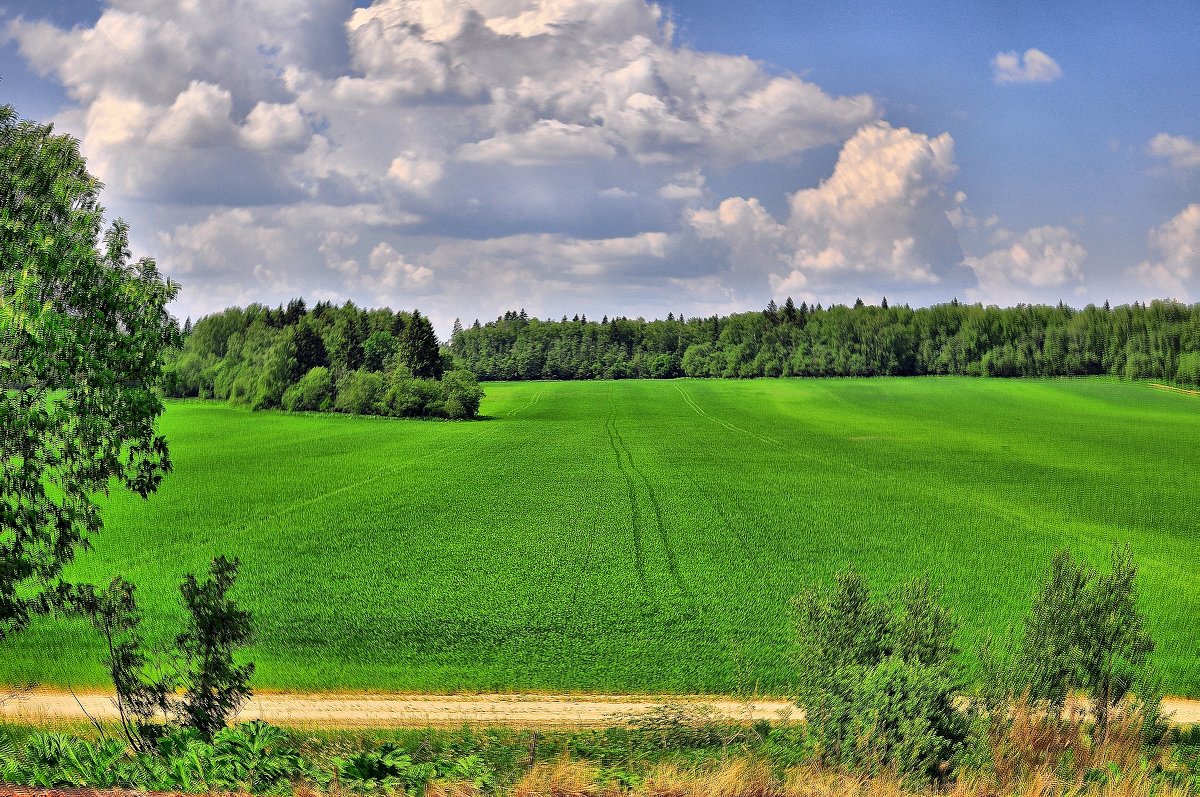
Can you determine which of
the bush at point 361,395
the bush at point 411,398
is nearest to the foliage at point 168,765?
the bush at point 411,398

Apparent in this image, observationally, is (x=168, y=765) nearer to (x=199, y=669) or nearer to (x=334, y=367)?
(x=199, y=669)

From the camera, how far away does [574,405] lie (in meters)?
112

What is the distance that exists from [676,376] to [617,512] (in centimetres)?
13296

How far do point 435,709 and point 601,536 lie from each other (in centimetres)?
1906

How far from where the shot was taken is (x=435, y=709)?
24391mm

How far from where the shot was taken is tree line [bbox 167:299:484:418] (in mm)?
93062

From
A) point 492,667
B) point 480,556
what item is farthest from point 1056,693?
point 480,556

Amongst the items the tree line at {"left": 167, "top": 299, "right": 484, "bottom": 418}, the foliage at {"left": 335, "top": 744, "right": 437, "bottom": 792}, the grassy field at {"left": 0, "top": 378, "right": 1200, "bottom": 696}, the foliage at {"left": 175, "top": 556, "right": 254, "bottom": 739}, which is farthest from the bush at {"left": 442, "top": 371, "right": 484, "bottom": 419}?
the foliage at {"left": 335, "top": 744, "right": 437, "bottom": 792}

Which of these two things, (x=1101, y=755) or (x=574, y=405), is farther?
(x=574, y=405)

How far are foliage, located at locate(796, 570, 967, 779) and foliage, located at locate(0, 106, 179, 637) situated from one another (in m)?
16.1

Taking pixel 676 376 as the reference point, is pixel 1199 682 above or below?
below

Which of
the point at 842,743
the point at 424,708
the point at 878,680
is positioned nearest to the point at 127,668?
the point at 424,708

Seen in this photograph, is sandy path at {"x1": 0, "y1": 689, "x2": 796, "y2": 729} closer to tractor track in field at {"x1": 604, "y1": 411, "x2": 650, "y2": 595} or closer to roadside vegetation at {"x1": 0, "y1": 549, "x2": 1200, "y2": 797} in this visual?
roadside vegetation at {"x1": 0, "y1": 549, "x2": 1200, "y2": 797}

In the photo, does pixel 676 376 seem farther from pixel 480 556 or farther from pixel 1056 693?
pixel 1056 693
